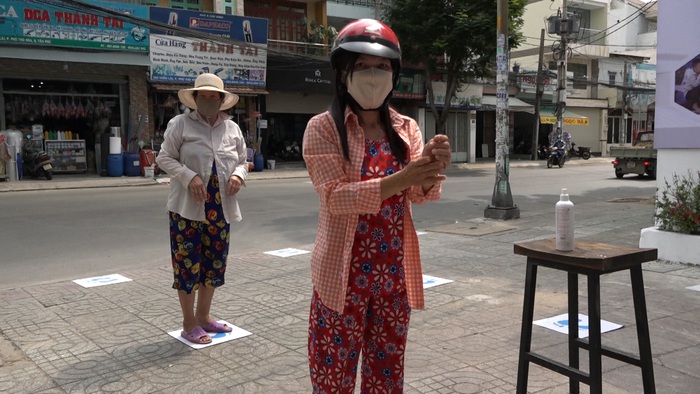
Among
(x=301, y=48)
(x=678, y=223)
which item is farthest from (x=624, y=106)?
(x=678, y=223)

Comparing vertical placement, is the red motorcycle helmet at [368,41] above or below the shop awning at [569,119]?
below

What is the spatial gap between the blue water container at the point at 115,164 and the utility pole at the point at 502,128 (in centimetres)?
1301

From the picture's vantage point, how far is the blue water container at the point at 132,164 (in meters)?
19.5

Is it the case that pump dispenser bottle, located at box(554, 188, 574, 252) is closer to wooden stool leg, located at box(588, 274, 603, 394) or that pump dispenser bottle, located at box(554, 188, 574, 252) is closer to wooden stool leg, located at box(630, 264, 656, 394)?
wooden stool leg, located at box(588, 274, 603, 394)

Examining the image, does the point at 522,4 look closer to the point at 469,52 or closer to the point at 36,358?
the point at 469,52

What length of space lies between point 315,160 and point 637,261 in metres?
1.64

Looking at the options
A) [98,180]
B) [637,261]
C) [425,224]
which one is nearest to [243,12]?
[98,180]

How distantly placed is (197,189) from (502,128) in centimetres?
769

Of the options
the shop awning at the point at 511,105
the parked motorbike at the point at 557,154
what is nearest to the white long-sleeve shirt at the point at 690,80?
the parked motorbike at the point at 557,154

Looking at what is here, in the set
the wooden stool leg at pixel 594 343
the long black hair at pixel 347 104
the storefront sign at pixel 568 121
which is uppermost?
the storefront sign at pixel 568 121

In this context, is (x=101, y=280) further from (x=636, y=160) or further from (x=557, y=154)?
(x=557, y=154)

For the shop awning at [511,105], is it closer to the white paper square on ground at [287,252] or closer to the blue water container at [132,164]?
the blue water container at [132,164]

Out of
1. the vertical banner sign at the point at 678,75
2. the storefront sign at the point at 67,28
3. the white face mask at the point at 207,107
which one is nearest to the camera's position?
the white face mask at the point at 207,107

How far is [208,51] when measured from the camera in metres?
21.2
